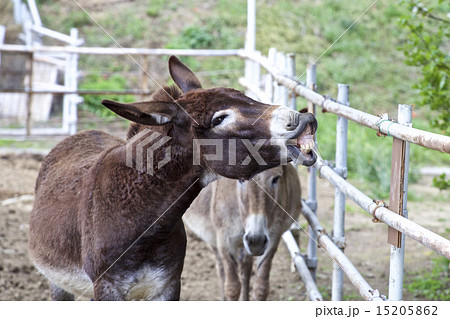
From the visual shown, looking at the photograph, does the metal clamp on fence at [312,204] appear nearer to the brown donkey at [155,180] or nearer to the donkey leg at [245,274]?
the donkey leg at [245,274]

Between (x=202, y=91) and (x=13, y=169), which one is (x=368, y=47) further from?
(x=202, y=91)

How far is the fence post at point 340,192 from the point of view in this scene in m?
3.73

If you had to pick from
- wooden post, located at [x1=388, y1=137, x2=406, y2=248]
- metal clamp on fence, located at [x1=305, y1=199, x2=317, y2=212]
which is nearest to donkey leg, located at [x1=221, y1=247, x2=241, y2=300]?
metal clamp on fence, located at [x1=305, y1=199, x2=317, y2=212]

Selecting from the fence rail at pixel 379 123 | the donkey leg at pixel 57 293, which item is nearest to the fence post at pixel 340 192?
the fence rail at pixel 379 123

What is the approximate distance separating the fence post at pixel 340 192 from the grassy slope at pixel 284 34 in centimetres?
723

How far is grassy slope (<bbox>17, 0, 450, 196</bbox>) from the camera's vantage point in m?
12.6

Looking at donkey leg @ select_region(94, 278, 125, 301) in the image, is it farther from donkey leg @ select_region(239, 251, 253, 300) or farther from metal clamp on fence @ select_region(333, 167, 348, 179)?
donkey leg @ select_region(239, 251, 253, 300)

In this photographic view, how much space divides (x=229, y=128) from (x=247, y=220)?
1598 millimetres

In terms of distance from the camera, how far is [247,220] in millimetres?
4055

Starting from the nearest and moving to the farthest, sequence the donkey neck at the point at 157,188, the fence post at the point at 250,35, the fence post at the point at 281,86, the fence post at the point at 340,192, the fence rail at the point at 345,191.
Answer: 1. the fence rail at the point at 345,191
2. the donkey neck at the point at 157,188
3. the fence post at the point at 340,192
4. the fence post at the point at 281,86
5. the fence post at the point at 250,35

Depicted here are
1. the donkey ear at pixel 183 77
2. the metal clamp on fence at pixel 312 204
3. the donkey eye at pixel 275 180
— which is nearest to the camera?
the donkey ear at pixel 183 77

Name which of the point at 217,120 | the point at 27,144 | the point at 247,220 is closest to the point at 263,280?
the point at 247,220
